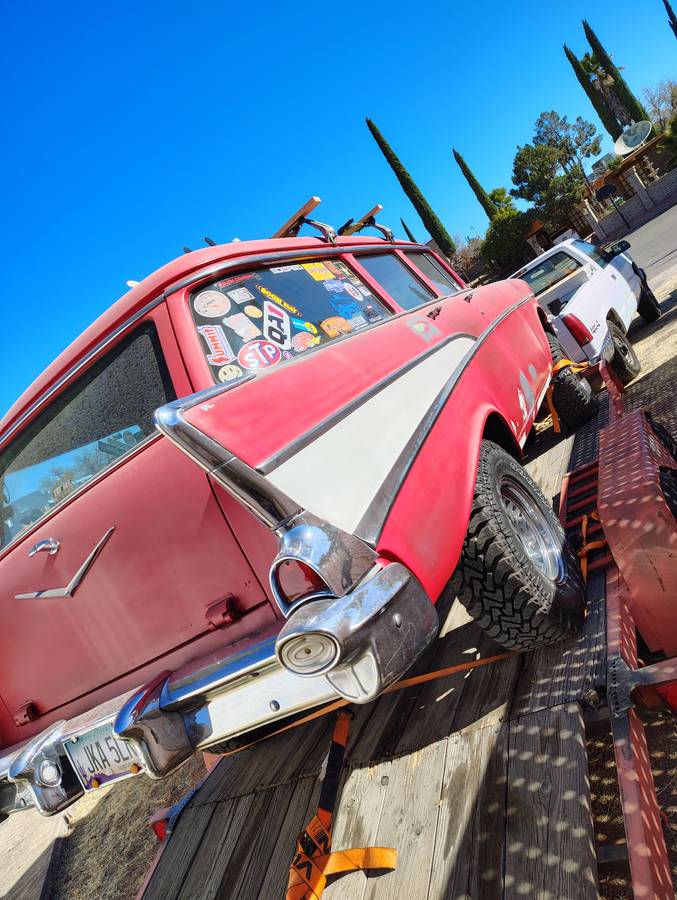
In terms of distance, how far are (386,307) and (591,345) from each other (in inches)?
124

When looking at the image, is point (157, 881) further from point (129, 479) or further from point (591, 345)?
point (591, 345)

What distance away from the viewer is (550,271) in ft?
21.8

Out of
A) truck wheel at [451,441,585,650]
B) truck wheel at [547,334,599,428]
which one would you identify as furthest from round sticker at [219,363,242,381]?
truck wheel at [547,334,599,428]

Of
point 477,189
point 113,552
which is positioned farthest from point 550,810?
point 477,189

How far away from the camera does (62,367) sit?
2250 millimetres

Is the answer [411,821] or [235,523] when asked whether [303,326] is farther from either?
[411,821]

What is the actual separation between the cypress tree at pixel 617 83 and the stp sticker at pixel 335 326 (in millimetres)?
43524

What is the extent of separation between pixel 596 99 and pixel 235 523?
148ft

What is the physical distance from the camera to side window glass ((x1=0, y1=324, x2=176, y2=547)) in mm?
2061

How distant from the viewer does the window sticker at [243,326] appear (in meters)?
2.06

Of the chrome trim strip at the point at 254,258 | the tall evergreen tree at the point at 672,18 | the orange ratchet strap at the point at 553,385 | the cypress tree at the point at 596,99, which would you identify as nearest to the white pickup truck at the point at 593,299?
the orange ratchet strap at the point at 553,385

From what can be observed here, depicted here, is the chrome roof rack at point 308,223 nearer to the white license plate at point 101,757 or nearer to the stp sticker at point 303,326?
the stp sticker at point 303,326

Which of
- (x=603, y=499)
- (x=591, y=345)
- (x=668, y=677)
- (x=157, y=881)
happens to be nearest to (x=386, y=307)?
(x=603, y=499)

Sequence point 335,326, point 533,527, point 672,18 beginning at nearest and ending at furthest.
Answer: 1. point 335,326
2. point 533,527
3. point 672,18
